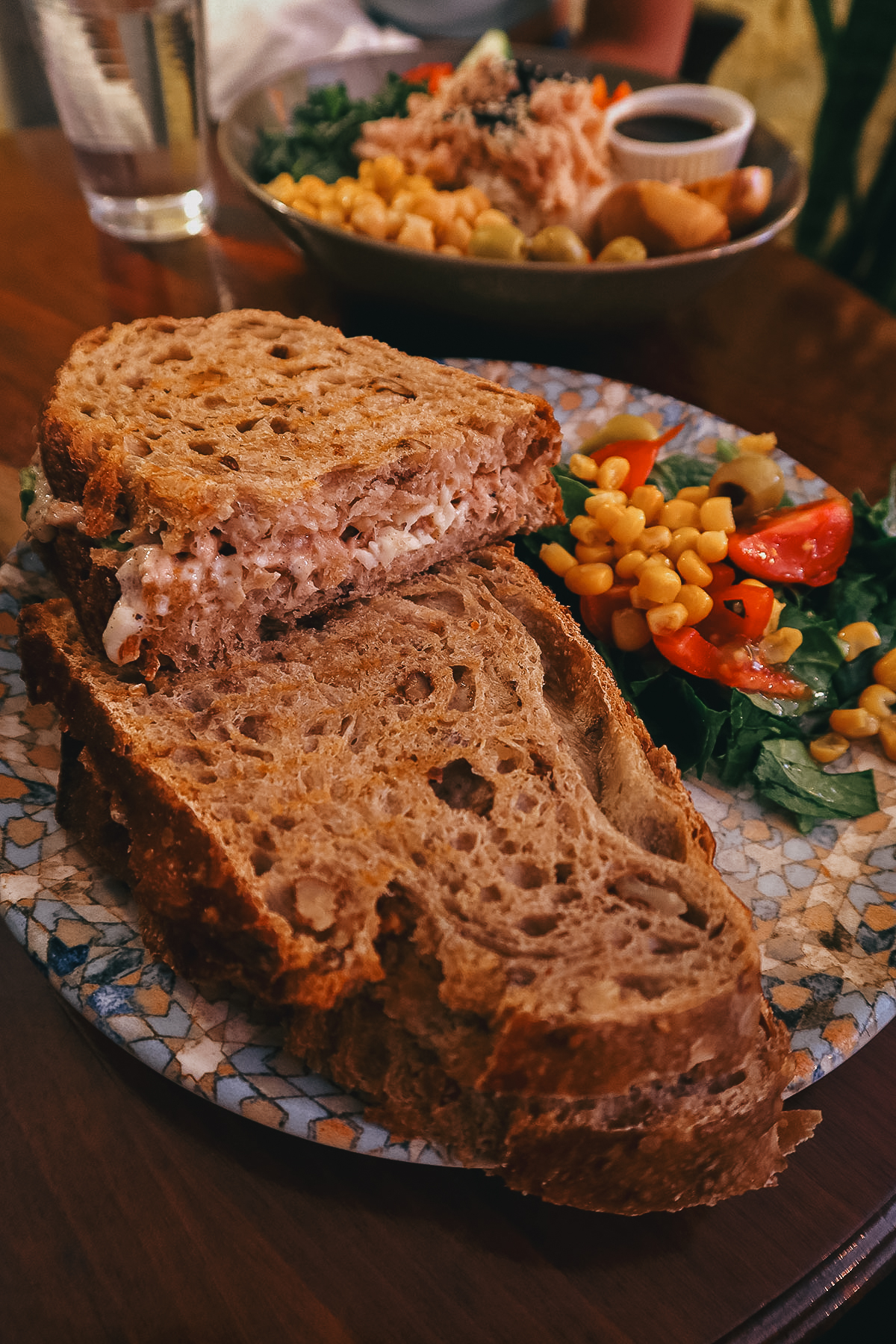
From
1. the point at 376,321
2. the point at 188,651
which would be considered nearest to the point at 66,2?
the point at 376,321

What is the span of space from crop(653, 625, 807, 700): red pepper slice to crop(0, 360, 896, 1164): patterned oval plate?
0.24 metres

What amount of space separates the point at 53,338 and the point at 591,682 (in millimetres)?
2464

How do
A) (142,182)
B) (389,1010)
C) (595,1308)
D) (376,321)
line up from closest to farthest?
1. (595,1308)
2. (389,1010)
3. (376,321)
4. (142,182)

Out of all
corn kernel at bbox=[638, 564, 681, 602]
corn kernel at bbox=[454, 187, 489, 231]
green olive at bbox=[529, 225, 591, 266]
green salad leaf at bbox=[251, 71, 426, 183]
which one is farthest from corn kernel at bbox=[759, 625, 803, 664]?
green salad leaf at bbox=[251, 71, 426, 183]

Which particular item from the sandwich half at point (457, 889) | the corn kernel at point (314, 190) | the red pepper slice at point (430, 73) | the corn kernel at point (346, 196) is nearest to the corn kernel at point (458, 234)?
the corn kernel at point (346, 196)

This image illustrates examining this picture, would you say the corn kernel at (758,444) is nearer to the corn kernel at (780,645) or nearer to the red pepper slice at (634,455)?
the red pepper slice at (634,455)

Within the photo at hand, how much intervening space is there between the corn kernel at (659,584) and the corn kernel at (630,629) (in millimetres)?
74

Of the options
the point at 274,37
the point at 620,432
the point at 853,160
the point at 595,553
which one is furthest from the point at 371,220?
the point at 274,37

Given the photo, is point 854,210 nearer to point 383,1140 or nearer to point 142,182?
point 142,182

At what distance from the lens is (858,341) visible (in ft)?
11.4

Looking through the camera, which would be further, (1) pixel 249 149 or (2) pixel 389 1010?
(1) pixel 249 149

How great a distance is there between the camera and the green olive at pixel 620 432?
2.83 meters

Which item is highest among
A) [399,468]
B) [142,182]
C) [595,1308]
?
[142,182]

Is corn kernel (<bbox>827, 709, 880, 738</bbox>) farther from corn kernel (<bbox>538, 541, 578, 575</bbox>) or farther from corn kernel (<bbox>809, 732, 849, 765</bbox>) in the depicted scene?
corn kernel (<bbox>538, 541, 578, 575</bbox>)
